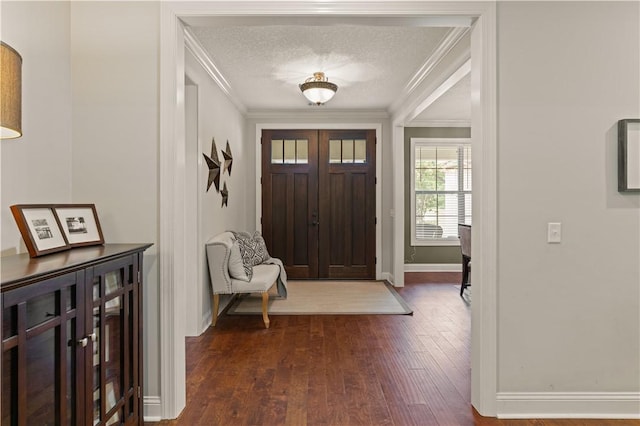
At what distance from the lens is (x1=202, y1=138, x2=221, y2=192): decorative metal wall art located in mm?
3766

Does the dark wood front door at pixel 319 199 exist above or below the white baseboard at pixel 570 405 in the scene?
above

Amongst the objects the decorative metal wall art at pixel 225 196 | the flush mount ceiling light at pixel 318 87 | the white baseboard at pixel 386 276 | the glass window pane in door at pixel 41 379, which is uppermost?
the flush mount ceiling light at pixel 318 87

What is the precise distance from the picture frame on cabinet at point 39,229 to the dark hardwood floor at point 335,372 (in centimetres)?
114

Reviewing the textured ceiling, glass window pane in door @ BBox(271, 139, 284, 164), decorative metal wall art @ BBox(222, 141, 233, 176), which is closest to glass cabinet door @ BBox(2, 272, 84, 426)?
the textured ceiling

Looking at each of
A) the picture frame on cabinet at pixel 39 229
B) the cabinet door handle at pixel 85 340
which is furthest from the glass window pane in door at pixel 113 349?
the picture frame on cabinet at pixel 39 229

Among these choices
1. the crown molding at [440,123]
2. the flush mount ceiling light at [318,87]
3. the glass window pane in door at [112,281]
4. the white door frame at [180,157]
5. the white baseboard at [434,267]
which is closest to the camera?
the glass window pane in door at [112,281]

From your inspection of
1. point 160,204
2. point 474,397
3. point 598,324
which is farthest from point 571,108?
point 160,204

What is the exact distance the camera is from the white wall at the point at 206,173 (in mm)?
3424

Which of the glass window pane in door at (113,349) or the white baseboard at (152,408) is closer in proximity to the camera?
the glass window pane in door at (113,349)

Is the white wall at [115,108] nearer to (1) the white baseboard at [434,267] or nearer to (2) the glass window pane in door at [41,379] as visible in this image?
(2) the glass window pane in door at [41,379]

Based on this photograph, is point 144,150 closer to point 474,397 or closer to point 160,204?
point 160,204

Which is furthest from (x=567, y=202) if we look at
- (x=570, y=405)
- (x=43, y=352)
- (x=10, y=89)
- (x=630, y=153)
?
(x=10, y=89)

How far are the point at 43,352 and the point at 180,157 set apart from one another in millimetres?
1189

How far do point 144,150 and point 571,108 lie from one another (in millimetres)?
2379
